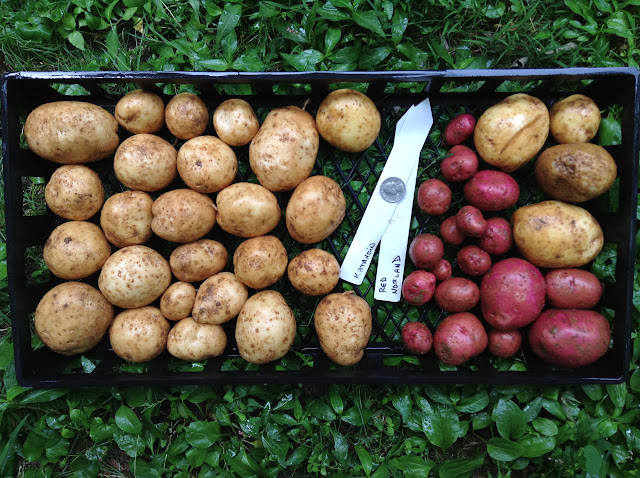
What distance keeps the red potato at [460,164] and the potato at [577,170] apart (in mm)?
244

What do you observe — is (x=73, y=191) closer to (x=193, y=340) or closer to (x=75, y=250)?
(x=75, y=250)

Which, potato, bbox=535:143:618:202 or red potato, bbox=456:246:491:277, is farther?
red potato, bbox=456:246:491:277

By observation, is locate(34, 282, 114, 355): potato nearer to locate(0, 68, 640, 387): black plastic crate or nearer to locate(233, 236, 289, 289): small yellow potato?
locate(0, 68, 640, 387): black plastic crate

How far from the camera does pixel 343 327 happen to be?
1.49 meters

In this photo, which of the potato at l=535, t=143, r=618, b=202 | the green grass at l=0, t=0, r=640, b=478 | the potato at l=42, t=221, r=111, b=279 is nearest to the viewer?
the potato at l=535, t=143, r=618, b=202

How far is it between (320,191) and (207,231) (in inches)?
17.8

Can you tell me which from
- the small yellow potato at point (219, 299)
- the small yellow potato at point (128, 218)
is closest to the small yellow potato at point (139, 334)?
the small yellow potato at point (219, 299)

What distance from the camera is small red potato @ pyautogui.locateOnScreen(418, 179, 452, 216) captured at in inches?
60.8

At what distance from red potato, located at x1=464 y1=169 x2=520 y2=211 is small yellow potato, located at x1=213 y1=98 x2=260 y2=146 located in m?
0.84

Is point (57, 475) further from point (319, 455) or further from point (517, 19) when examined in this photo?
point (517, 19)

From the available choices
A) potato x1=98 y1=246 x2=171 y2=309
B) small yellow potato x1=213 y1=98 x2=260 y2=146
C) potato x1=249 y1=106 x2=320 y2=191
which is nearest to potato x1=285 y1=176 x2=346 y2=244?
potato x1=249 y1=106 x2=320 y2=191

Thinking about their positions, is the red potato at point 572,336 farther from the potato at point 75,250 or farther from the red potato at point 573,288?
the potato at point 75,250

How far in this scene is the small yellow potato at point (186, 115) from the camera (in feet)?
4.98

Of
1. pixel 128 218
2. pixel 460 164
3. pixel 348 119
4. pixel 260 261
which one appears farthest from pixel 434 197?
pixel 128 218
